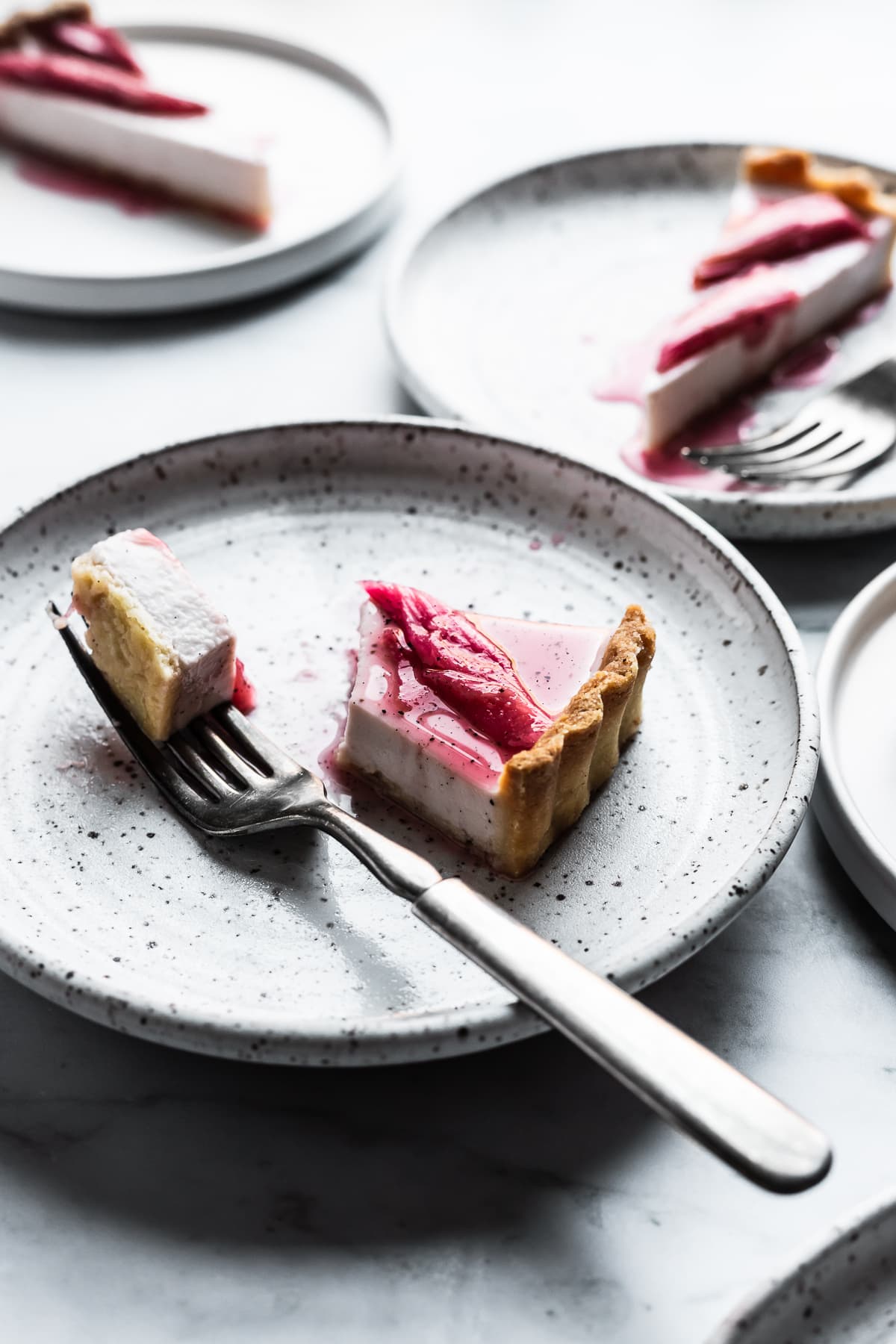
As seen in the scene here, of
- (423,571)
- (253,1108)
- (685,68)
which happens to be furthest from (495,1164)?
(685,68)

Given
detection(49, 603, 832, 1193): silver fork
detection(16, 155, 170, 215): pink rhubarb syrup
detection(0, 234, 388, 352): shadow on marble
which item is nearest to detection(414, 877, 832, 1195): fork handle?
detection(49, 603, 832, 1193): silver fork

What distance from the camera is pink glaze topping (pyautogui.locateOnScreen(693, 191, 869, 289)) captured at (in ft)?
9.67

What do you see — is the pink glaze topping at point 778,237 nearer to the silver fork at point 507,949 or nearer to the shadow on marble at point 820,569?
the shadow on marble at point 820,569

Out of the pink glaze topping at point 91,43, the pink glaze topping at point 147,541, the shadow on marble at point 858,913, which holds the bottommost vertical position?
the shadow on marble at point 858,913

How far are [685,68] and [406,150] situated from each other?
1.14m

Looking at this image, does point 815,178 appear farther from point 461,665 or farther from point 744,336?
point 461,665

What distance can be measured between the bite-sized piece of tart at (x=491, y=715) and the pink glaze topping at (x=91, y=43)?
235 centimetres

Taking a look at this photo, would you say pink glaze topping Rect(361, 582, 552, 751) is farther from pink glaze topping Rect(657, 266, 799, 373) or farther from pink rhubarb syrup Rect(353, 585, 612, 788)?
pink glaze topping Rect(657, 266, 799, 373)

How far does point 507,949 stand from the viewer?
4.55ft

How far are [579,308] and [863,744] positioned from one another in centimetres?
140

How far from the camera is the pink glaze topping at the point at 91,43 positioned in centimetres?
354

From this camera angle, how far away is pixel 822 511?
7.42 feet

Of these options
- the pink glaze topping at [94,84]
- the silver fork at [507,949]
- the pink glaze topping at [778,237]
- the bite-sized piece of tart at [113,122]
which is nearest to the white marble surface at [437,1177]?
the silver fork at [507,949]

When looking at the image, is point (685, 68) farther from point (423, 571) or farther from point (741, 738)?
point (741, 738)
